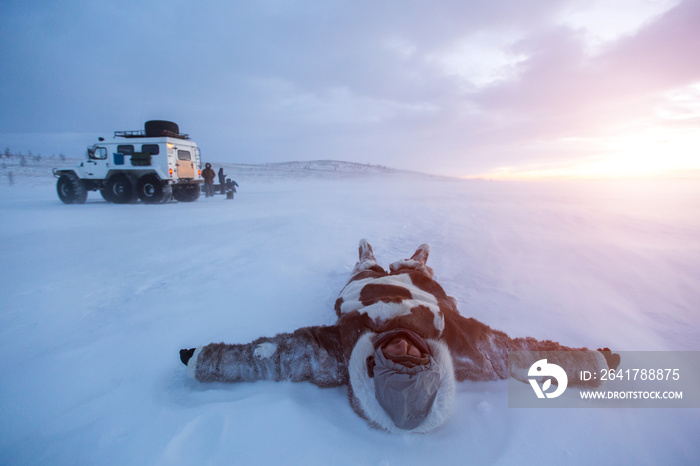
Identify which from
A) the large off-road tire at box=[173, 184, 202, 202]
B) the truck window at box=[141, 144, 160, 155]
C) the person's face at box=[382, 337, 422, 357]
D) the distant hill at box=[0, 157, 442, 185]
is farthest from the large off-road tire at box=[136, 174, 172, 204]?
the person's face at box=[382, 337, 422, 357]

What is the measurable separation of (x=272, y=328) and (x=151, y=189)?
35.6 feet

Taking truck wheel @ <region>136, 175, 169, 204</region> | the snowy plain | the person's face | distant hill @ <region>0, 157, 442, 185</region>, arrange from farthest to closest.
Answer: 1. distant hill @ <region>0, 157, 442, 185</region>
2. truck wheel @ <region>136, 175, 169, 204</region>
3. the person's face
4. the snowy plain

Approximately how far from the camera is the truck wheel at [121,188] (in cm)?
1041

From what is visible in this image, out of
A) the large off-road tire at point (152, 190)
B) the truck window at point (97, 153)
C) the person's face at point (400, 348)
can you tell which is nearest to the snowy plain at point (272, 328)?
the person's face at point (400, 348)

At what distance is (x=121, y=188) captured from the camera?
10.5 meters

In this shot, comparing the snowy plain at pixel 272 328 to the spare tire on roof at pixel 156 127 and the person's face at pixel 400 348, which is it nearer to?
the person's face at pixel 400 348

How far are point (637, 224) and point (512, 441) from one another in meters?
7.57

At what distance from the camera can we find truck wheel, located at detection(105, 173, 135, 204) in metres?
10.4

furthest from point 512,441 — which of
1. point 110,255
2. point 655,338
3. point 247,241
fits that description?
point 110,255

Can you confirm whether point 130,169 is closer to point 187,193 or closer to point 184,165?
point 184,165

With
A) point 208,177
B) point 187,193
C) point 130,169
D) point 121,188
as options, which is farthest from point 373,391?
point 208,177

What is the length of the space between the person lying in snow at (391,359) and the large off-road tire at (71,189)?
12425 mm

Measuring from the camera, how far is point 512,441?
1.50 metres

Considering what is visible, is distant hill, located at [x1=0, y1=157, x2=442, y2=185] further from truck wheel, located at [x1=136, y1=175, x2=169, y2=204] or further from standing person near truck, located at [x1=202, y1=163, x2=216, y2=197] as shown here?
standing person near truck, located at [x1=202, y1=163, x2=216, y2=197]
